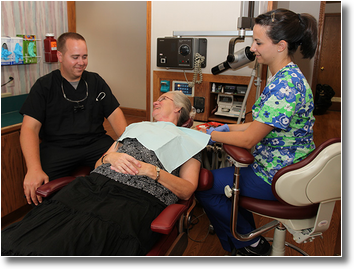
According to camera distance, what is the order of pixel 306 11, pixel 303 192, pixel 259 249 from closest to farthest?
1. pixel 303 192
2. pixel 259 249
3. pixel 306 11

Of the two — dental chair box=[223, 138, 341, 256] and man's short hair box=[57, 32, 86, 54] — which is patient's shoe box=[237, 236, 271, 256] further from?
man's short hair box=[57, 32, 86, 54]

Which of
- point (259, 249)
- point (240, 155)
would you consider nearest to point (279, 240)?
point (259, 249)

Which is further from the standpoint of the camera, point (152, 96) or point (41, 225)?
point (152, 96)

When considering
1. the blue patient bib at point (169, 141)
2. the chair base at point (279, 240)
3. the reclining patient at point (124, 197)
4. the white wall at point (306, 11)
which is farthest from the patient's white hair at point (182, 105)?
the white wall at point (306, 11)

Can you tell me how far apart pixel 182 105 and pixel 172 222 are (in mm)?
761

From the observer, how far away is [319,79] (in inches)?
283

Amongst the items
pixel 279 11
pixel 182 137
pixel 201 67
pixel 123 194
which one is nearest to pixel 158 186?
pixel 123 194

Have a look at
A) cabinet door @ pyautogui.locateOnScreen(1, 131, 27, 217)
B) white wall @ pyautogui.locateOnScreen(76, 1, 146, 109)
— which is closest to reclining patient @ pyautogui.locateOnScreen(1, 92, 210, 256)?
cabinet door @ pyautogui.locateOnScreen(1, 131, 27, 217)

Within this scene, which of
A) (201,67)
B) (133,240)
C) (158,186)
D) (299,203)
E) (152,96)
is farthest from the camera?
(152,96)

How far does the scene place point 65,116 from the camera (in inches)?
81.7

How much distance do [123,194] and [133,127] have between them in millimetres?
425

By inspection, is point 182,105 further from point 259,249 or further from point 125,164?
point 259,249

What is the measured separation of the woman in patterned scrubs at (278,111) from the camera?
137 cm

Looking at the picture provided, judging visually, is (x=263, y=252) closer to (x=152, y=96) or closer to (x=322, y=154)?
(x=322, y=154)
